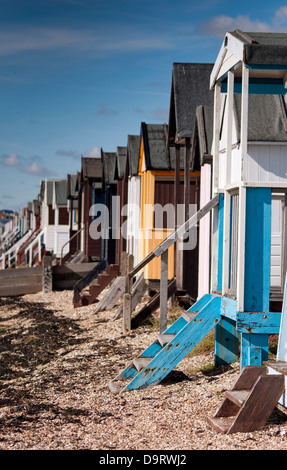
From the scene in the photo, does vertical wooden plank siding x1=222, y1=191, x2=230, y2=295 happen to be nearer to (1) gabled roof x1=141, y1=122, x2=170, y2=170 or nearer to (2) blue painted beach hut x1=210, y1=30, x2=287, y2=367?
(2) blue painted beach hut x1=210, y1=30, x2=287, y2=367

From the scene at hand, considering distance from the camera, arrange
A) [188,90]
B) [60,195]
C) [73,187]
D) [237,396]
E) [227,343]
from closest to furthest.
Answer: [237,396] < [227,343] < [188,90] < [73,187] < [60,195]

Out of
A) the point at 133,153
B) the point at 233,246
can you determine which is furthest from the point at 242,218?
the point at 133,153

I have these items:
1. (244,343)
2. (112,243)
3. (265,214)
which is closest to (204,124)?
(265,214)

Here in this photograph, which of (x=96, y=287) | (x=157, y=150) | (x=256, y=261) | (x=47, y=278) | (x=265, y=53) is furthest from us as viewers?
(x=47, y=278)

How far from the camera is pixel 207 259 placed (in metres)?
11.3

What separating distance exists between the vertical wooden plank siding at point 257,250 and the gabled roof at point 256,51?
4.85 feet

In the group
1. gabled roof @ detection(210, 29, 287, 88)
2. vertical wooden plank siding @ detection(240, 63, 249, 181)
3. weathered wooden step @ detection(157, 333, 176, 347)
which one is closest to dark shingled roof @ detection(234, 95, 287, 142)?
gabled roof @ detection(210, 29, 287, 88)

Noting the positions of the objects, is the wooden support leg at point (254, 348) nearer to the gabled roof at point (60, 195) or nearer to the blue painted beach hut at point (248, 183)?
the blue painted beach hut at point (248, 183)

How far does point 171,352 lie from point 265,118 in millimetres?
3757

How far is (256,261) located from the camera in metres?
7.36

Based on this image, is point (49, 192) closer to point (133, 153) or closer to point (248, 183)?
point (133, 153)

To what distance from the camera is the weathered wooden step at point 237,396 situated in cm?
578

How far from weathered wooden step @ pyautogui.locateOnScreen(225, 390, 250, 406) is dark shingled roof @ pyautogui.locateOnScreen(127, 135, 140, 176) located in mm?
12362

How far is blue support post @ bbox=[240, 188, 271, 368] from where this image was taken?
7.34 meters
